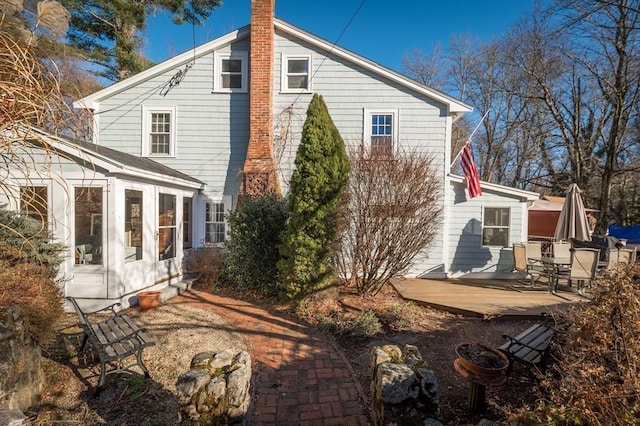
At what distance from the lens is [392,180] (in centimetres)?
660

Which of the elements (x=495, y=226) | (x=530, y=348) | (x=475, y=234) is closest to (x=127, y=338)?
(x=530, y=348)

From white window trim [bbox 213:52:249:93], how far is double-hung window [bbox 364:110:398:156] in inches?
154

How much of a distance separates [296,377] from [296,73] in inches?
349

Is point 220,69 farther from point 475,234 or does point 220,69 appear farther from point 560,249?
point 560,249

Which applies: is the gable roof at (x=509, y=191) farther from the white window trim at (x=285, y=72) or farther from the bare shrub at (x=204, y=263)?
the bare shrub at (x=204, y=263)

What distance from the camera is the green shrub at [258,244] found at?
7293mm

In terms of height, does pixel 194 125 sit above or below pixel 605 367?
above

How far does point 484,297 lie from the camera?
22.9ft

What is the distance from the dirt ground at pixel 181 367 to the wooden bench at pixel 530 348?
0.74 ft

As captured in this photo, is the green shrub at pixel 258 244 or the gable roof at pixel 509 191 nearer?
the green shrub at pixel 258 244

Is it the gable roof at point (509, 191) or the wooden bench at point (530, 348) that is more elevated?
the gable roof at point (509, 191)

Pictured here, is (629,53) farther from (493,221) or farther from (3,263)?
(3,263)

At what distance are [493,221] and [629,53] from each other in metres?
11.4

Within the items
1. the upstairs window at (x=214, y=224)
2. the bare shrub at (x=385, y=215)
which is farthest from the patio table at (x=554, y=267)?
the upstairs window at (x=214, y=224)
